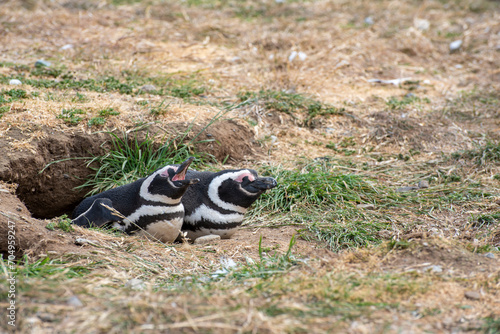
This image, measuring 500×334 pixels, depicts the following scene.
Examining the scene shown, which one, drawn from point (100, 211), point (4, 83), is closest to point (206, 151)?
point (100, 211)

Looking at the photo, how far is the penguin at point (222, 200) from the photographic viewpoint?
4102 mm

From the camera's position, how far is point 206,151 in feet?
17.3

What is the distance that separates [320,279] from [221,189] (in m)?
1.48

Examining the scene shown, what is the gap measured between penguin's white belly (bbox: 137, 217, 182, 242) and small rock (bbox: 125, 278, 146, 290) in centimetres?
91

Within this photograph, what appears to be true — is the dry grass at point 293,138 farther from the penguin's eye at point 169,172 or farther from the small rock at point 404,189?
the penguin's eye at point 169,172

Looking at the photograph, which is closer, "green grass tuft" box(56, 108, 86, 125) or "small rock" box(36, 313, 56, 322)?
"small rock" box(36, 313, 56, 322)

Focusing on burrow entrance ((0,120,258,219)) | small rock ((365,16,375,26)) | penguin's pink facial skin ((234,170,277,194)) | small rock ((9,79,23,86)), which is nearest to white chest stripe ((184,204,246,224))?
penguin's pink facial skin ((234,170,277,194))

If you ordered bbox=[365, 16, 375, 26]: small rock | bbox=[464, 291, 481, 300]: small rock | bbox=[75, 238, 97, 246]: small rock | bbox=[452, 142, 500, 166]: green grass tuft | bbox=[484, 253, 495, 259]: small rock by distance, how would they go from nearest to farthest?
bbox=[464, 291, 481, 300]: small rock → bbox=[484, 253, 495, 259]: small rock → bbox=[75, 238, 97, 246]: small rock → bbox=[452, 142, 500, 166]: green grass tuft → bbox=[365, 16, 375, 26]: small rock

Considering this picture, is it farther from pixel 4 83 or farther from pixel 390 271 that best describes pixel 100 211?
pixel 4 83

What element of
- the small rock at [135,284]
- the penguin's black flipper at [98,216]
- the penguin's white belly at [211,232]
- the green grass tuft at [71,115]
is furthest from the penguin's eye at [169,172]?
the green grass tuft at [71,115]

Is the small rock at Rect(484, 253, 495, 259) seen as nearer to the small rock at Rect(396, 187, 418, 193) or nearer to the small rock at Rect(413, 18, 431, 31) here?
the small rock at Rect(396, 187, 418, 193)

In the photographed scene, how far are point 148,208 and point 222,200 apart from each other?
0.58 meters

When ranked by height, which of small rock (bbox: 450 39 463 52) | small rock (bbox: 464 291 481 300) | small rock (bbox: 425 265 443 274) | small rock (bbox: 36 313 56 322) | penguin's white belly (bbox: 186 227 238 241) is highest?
small rock (bbox: 36 313 56 322)

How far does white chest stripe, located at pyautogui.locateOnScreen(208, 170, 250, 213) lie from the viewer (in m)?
4.15
